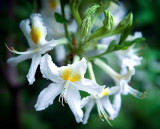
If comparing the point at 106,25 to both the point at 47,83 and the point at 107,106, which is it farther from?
the point at 47,83

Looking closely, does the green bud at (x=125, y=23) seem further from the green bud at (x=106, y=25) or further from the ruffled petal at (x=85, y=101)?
the ruffled petal at (x=85, y=101)

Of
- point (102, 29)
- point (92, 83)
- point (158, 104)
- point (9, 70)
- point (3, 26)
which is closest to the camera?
point (92, 83)

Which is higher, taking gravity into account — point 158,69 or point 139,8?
point 139,8

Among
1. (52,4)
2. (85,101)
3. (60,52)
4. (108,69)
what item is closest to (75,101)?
(85,101)

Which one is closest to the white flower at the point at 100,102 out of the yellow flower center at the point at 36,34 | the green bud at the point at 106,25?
the green bud at the point at 106,25

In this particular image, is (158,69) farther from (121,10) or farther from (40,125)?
(40,125)

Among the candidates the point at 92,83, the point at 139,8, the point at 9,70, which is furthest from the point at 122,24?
the point at 9,70
